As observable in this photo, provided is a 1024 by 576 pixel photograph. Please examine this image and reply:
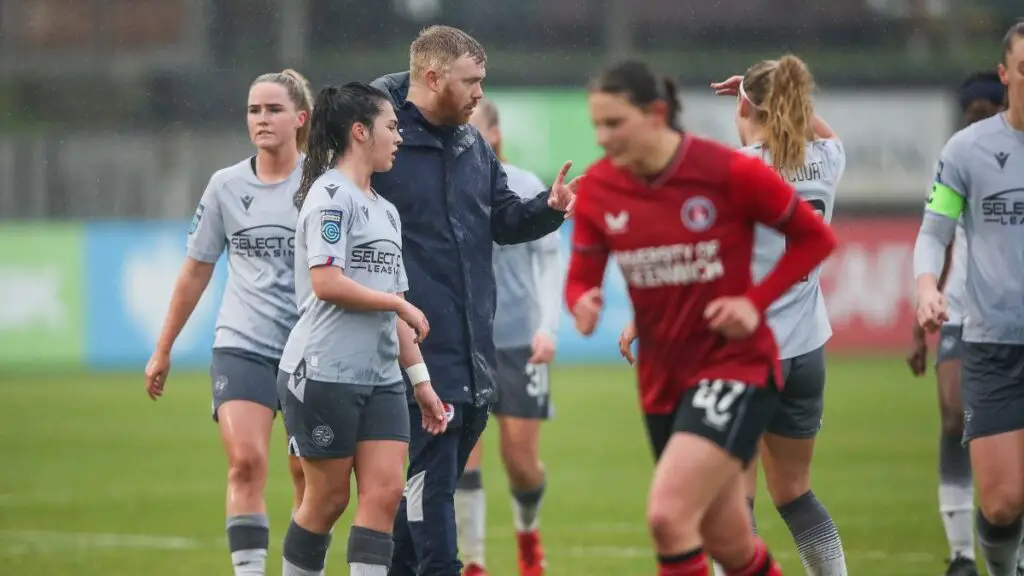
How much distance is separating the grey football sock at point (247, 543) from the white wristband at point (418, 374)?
1.31m

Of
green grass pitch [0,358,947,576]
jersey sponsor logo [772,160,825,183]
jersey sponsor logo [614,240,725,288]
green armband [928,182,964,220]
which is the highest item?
jersey sponsor logo [772,160,825,183]

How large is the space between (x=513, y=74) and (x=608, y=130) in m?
24.2

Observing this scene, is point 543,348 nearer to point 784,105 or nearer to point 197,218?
point 197,218

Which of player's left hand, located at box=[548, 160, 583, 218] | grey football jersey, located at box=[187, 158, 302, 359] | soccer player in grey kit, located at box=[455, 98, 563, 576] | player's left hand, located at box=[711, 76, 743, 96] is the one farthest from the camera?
soccer player in grey kit, located at box=[455, 98, 563, 576]

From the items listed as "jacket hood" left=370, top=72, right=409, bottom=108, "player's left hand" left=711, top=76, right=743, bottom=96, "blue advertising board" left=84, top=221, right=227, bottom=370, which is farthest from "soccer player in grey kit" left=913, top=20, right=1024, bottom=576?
"blue advertising board" left=84, top=221, right=227, bottom=370

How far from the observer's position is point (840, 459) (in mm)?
15000

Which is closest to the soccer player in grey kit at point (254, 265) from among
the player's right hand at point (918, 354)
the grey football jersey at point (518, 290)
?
the grey football jersey at point (518, 290)

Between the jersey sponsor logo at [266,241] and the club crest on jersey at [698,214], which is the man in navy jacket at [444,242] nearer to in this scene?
the jersey sponsor logo at [266,241]

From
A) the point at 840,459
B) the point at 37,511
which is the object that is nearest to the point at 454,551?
the point at 37,511

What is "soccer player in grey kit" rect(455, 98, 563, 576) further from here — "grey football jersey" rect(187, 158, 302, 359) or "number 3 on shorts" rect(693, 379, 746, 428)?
"number 3 on shorts" rect(693, 379, 746, 428)

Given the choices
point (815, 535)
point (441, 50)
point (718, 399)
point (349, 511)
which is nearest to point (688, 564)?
point (718, 399)

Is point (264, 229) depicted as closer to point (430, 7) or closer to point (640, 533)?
point (640, 533)

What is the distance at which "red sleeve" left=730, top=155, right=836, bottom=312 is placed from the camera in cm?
554

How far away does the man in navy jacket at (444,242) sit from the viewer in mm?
6930
